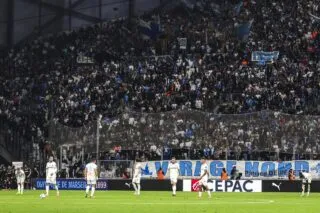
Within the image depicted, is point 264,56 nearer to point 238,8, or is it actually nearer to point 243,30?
point 243,30

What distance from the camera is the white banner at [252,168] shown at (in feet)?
162

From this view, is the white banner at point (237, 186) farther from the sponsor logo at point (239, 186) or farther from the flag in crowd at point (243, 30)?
the flag in crowd at point (243, 30)

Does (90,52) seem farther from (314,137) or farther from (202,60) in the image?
(314,137)

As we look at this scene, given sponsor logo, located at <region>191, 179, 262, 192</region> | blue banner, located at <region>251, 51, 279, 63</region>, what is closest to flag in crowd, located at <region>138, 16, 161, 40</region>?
blue banner, located at <region>251, 51, 279, 63</region>

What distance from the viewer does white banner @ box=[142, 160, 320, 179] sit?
49344mm

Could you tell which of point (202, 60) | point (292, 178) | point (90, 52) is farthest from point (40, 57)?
point (292, 178)

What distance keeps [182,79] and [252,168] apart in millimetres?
15153

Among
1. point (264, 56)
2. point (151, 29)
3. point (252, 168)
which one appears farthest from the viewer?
point (151, 29)

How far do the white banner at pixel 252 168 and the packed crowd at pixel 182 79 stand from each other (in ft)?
3.81

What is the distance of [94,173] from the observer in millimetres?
41500

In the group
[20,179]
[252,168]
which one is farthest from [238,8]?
[20,179]

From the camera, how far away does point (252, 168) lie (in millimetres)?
50500

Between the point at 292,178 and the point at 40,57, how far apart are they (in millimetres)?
33459

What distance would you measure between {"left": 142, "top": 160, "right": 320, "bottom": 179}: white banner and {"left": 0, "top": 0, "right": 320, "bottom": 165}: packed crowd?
3.81ft
